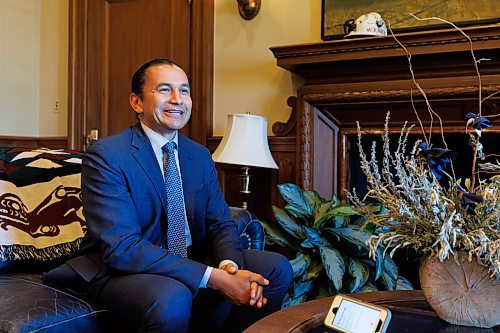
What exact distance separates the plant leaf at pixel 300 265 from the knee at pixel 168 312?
0.82 m

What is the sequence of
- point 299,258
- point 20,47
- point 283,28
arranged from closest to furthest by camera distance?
point 299,258
point 283,28
point 20,47

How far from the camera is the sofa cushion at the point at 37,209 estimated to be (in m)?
1.90

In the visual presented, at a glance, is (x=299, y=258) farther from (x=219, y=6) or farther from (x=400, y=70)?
(x=219, y=6)

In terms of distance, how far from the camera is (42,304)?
1.49 m

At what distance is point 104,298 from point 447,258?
93 cm

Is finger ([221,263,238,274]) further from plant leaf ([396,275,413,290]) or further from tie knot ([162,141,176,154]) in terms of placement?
plant leaf ([396,275,413,290])

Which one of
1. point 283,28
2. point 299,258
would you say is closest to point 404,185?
point 299,258

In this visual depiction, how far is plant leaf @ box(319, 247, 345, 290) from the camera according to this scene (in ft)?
6.98

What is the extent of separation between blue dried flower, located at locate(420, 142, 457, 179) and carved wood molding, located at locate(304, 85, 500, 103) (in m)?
1.20

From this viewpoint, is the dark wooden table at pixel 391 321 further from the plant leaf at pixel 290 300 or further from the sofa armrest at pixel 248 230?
the plant leaf at pixel 290 300

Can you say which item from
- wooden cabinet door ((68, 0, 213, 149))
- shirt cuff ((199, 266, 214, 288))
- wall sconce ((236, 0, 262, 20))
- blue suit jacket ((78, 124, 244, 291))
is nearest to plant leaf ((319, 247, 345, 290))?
blue suit jacket ((78, 124, 244, 291))

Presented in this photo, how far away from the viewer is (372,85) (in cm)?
260

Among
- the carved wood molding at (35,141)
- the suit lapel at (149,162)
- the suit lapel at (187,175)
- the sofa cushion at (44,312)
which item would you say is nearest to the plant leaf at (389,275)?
the suit lapel at (187,175)

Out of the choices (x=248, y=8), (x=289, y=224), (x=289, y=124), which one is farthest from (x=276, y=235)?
(x=248, y=8)
